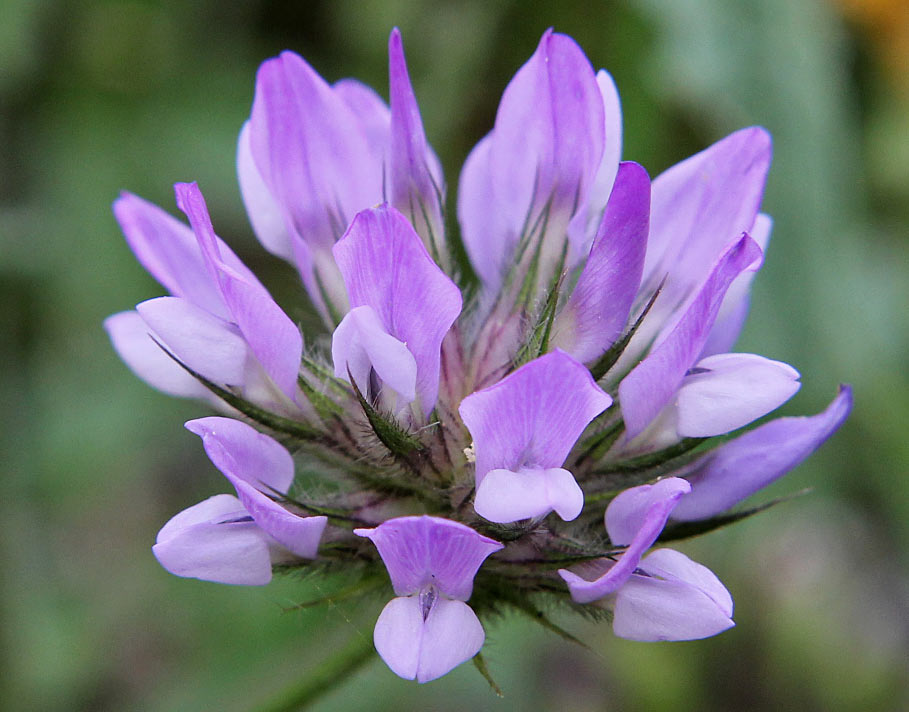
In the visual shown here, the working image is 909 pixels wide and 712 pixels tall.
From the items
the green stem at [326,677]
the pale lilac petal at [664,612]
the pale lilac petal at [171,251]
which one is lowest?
the green stem at [326,677]

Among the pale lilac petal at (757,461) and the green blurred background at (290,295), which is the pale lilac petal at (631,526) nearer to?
the pale lilac petal at (757,461)

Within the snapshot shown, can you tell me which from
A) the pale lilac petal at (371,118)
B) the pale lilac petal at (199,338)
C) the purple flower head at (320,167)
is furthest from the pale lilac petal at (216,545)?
the pale lilac petal at (371,118)

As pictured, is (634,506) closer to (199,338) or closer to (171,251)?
(199,338)

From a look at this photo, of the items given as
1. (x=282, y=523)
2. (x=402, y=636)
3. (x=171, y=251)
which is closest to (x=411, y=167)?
(x=171, y=251)

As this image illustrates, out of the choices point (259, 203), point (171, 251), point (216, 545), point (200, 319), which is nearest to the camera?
point (216, 545)

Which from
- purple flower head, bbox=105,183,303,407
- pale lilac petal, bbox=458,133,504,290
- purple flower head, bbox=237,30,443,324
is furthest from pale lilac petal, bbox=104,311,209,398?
pale lilac petal, bbox=458,133,504,290

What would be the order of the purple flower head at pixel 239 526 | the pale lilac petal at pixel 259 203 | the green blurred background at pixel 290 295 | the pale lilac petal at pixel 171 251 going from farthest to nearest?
the green blurred background at pixel 290 295
the pale lilac petal at pixel 259 203
the pale lilac petal at pixel 171 251
the purple flower head at pixel 239 526
